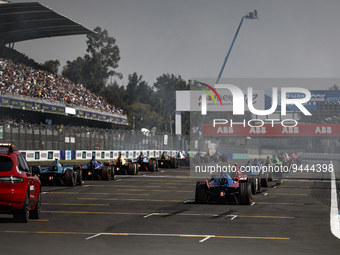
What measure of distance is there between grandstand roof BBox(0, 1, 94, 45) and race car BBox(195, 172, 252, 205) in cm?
3537

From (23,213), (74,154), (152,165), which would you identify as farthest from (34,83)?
(23,213)

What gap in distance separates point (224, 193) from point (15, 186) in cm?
851

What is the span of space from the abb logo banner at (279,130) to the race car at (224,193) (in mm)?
61153

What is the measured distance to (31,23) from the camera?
6009 centimetres

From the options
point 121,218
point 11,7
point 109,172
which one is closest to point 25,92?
point 11,7

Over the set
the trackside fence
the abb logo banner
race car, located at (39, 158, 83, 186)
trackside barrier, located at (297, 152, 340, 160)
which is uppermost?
the abb logo banner

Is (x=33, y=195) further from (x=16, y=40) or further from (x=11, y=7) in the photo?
(x=16, y=40)

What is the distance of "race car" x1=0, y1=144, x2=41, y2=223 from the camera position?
13131mm

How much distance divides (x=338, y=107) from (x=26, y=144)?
54331mm

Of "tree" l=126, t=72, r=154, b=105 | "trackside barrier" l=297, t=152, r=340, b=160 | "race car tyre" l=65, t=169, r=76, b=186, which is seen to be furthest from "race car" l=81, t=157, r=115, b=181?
"tree" l=126, t=72, r=154, b=105

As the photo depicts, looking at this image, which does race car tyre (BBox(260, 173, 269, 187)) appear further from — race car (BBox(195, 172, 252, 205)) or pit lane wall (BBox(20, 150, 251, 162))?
pit lane wall (BBox(20, 150, 251, 162))

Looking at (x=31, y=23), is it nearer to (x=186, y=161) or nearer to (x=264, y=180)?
(x=186, y=161)

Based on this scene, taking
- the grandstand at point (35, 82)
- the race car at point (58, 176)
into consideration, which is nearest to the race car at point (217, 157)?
the grandstand at point (35, 82)

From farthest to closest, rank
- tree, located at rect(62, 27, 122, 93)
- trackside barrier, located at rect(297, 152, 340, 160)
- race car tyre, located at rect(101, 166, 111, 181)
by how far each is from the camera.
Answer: tree, located at rect(62, 27, 122, 93) → trackside barrier, located at rect(297, 152, 340, 160) → race car tyre, located at rect(101, 166, 111, 181)
